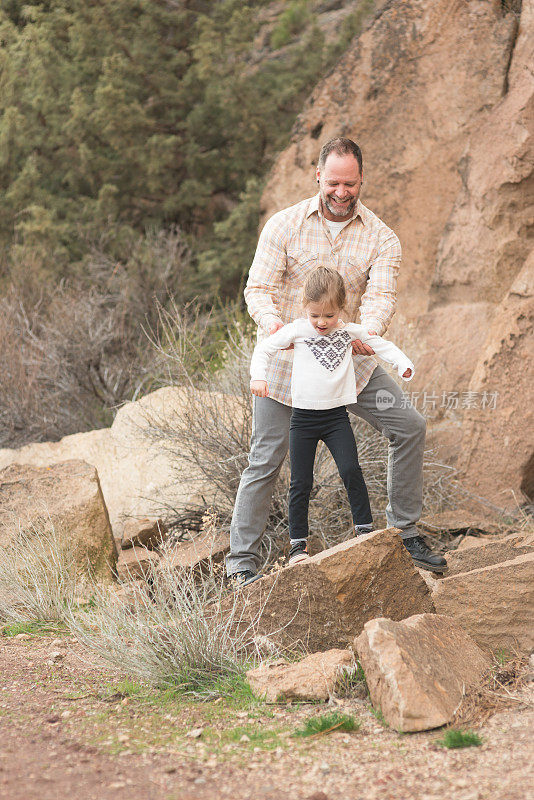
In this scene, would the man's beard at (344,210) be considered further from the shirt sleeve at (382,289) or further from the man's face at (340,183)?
the shirt sleeve at (382,289)

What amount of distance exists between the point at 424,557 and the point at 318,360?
48.5 inches

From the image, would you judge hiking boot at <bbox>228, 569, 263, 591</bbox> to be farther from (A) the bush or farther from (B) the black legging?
(A) the bush

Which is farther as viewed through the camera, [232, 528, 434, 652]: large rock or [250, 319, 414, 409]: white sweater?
[250, 319, 414, 409]: white sweater

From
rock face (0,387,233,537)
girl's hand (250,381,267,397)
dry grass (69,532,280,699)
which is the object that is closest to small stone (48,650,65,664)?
dry grass (69,532,280,699)

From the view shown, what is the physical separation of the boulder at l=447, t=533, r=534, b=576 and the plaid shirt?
105cm

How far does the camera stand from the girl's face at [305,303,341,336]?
3842mm

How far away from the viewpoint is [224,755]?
293cm

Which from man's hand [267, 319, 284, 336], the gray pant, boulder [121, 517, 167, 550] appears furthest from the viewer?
boulder [121, 517, 167, 550]

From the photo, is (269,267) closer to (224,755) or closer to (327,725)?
(327,725)

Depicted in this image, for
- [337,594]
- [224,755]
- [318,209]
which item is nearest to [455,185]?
[318,209]

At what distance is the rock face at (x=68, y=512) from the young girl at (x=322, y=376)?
1783 mm

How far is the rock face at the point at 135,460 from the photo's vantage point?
6070mm

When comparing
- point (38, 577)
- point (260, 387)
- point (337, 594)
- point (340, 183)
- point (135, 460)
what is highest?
point (340, 183)

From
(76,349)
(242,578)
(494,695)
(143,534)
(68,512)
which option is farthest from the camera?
(76,349)
